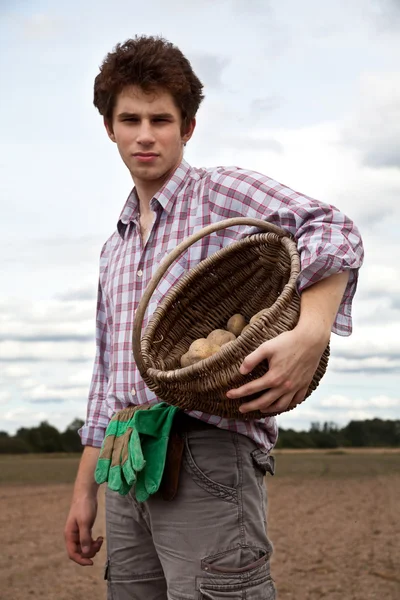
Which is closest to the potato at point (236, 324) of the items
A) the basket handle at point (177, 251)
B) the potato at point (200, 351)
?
the potato at point (200, 351)

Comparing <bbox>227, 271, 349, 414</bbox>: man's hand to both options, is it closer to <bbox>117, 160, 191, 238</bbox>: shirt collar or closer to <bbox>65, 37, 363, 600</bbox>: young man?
<bbox>65, 37, 363, 600</bbox>: young man

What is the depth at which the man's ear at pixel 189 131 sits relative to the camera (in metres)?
2.25

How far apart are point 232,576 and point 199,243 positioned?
88cm

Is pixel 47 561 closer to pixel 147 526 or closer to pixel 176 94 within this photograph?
pixel 147 526

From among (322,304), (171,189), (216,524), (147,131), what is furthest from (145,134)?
(216,524)

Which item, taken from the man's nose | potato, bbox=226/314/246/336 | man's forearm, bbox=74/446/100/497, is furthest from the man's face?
man's forearm, bbox=74/446/100/497

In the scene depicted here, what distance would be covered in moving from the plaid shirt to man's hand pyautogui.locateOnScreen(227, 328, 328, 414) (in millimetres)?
149

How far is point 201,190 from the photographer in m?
2.08

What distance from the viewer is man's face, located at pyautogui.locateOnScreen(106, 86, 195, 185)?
2.07 meters

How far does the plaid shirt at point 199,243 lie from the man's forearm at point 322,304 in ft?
0.09

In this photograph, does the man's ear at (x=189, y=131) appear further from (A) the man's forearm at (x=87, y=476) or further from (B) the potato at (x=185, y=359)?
(A) the man's forearm at (x=87, y=476)

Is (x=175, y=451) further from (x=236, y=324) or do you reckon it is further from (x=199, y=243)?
(x=199, y=243)

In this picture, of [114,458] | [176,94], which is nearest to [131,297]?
[114,458]

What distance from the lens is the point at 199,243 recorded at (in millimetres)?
2047
